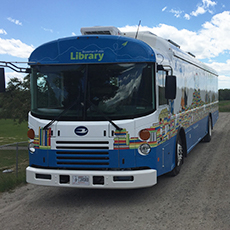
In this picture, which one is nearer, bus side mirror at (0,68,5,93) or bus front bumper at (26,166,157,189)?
bus front bumper at (26,166,157,189)

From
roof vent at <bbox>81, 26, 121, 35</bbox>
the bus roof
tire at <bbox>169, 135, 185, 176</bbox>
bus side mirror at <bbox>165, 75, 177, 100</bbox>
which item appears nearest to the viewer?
the bus roof

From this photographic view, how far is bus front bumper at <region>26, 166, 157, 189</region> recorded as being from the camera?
554cm

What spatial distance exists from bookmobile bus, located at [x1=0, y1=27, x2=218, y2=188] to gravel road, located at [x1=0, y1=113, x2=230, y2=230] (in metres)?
0.46

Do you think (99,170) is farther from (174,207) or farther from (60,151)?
(174,207)

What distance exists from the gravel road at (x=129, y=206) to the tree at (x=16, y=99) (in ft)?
53.0

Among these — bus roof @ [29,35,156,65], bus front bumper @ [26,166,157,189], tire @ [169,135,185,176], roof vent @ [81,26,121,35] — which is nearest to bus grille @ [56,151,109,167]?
bus front bumper @ [26,166,157,189]

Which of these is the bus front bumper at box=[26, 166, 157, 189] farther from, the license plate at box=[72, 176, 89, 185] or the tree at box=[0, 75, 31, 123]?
the tree at box=[0, 75, 31, 123]

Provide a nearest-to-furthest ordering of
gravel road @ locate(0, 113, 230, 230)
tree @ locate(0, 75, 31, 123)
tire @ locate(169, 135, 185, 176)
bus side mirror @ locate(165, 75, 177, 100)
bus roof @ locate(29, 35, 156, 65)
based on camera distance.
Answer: gravel road @ locate(0, 113, 230, 230)
bus roof @ locate(29, 35, 156, 65)
bus side mirror @ locate(165, 75, 177, 100)
tire @ locate(169, 135, 185, 176)
tree @ locate(0, 75, 31, 123)

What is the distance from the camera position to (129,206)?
19.0 feet

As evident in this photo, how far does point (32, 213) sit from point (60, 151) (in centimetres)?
110

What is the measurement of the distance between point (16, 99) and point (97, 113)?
59.9ft

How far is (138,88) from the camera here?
18.9 ft

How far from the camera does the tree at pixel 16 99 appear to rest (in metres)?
22.8

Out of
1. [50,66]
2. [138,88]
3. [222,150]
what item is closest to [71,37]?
[50,66]
